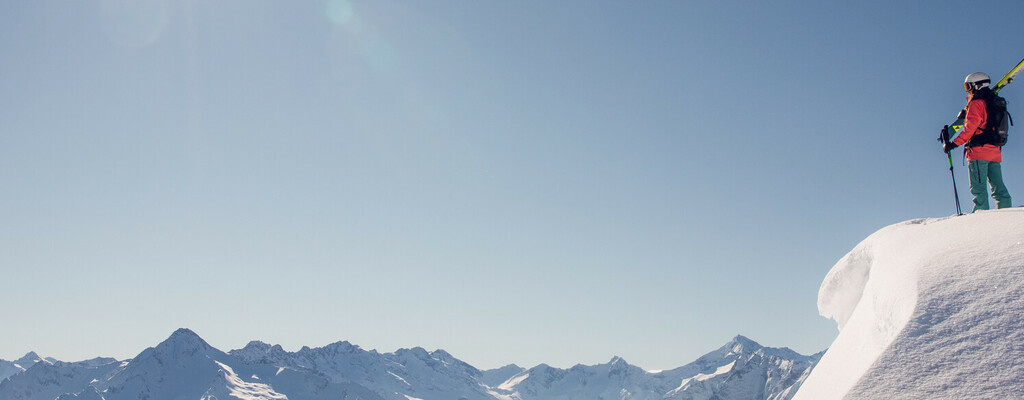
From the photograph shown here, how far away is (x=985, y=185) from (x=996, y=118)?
112 cm

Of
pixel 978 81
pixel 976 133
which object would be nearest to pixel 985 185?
pixel 976 133

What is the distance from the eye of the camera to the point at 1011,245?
514 centimetres

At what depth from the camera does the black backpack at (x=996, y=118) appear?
9328 millimetres

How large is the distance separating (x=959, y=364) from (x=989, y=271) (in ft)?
3.70

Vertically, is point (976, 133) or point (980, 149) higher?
point (976, 133)

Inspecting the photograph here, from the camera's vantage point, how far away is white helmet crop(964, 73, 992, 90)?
9367 mm

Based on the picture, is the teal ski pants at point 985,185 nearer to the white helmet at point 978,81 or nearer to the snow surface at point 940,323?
the white helmet at point 978,81

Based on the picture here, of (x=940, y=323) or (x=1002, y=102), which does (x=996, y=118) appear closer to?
(x=1002, y=102)

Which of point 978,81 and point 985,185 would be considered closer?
point 978,81

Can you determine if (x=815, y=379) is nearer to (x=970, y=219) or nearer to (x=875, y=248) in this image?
(x=875, y=248)

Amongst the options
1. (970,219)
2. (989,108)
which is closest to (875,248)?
(970,219)

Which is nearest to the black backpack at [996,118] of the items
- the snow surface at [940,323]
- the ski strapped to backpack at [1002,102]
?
the ski strapped to backpack at [1002,102]

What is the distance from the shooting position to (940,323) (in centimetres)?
461

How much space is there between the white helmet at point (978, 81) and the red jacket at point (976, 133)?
294 millimetres
